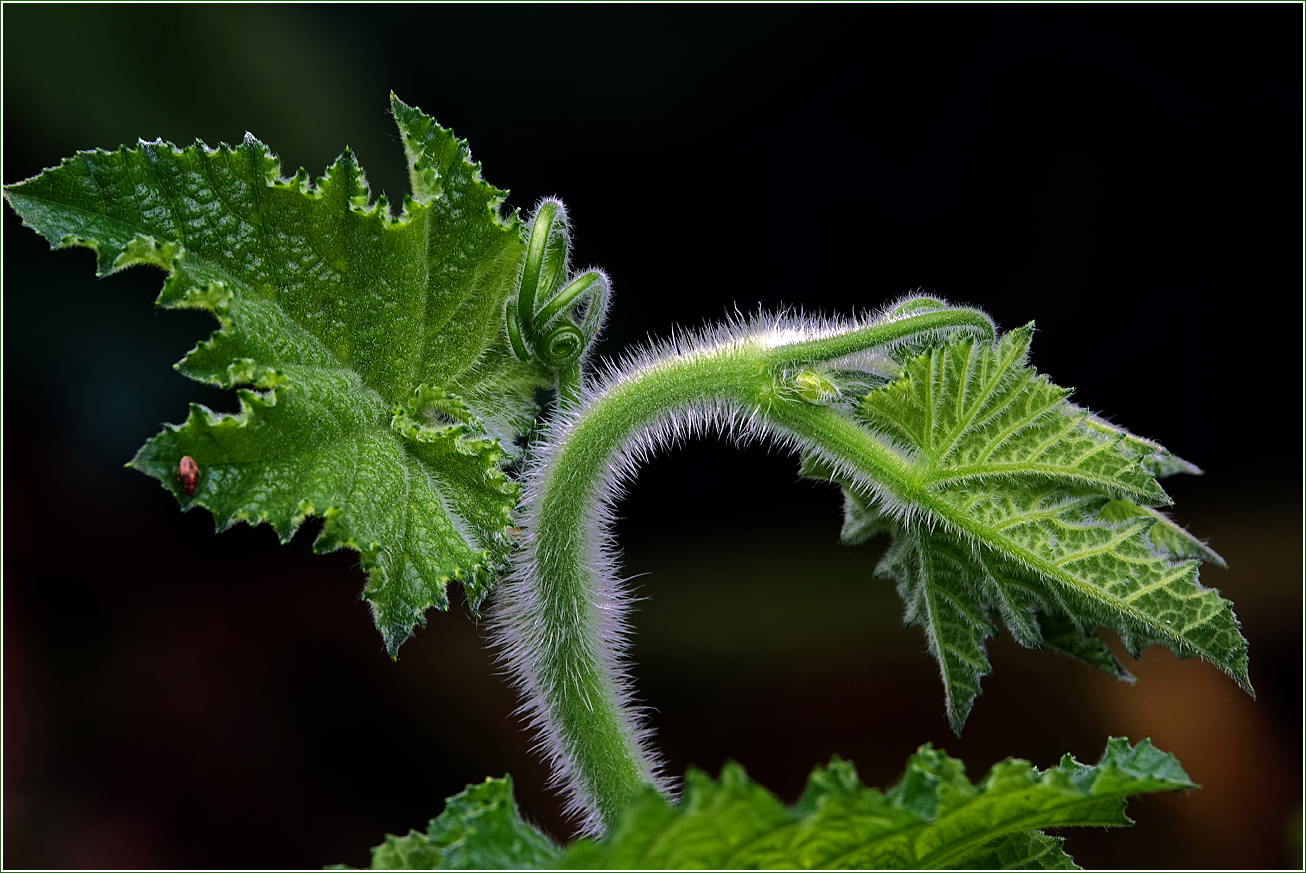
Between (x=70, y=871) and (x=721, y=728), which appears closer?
(x=70, y=871)

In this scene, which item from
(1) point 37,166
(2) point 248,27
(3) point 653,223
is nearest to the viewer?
(1) point 37,166

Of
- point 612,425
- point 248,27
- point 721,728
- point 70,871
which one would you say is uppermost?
point 248,27

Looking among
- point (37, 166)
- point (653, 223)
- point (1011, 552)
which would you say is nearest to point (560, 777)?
point (1011, 552)

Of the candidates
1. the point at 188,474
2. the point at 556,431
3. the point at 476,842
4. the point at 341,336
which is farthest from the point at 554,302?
the point at 476,842

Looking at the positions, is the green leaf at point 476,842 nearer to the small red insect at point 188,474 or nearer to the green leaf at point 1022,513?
the small red insect at point 188,474

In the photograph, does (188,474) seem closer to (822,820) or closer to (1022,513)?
(822,820)

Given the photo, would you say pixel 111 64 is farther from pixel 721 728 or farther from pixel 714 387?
pixel 721 728

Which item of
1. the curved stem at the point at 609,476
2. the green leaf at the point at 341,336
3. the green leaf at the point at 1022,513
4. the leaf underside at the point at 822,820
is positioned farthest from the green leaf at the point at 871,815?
the green leaf at the point at 341,336
